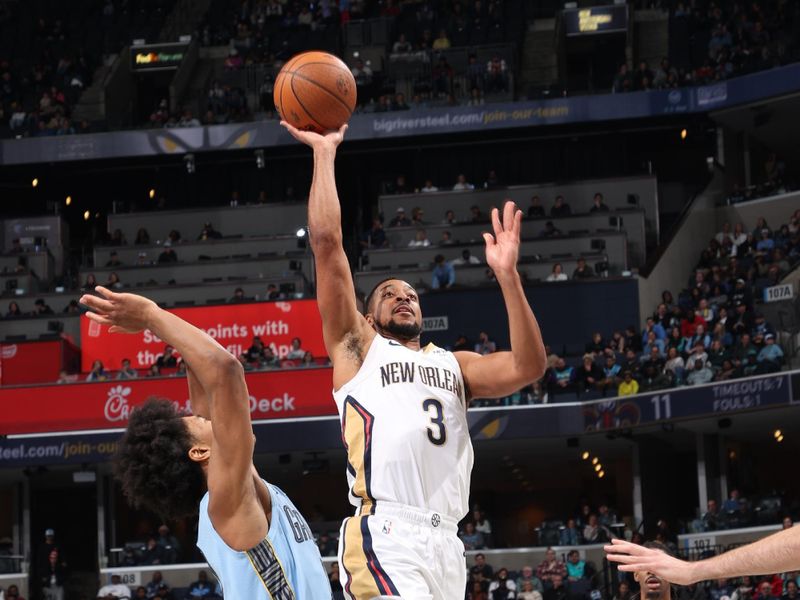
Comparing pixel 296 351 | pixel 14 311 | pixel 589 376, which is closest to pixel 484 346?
pixel 589 376

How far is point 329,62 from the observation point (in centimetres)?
662

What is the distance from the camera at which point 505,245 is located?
5.57 metres

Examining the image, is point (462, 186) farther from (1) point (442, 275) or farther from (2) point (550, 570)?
(2) point (550, 570)

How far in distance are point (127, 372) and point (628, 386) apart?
9738 mm

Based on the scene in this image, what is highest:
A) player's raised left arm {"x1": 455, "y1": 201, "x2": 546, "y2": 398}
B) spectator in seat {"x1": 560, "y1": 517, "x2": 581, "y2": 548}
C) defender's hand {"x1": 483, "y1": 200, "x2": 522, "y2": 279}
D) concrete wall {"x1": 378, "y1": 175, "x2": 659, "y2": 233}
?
concrete wall {"x1": 378, "y1": 175, "x2": 659, "y2": 233}

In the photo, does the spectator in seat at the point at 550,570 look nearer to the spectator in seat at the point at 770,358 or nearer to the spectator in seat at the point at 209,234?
the spectator in seat at the point at 770,358

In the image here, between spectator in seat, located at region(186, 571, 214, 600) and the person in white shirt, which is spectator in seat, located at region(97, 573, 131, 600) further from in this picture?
the person in white shirt

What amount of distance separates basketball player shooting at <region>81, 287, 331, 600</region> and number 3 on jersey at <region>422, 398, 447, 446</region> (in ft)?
3.02

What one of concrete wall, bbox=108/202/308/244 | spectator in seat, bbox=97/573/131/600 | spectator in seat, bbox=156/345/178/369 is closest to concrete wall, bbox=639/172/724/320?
concrete wall, bbox=108/202/308/244

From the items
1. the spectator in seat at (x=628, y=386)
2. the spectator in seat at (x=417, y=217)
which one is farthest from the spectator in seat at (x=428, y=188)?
Result: the spectator in seat at (x=628, y=386)

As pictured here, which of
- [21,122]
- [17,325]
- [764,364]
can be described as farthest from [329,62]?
[21,122]

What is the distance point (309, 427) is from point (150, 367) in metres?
3.98

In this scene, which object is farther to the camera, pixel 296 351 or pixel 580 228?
pixel 580 228

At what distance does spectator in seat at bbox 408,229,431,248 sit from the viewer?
30.5m
